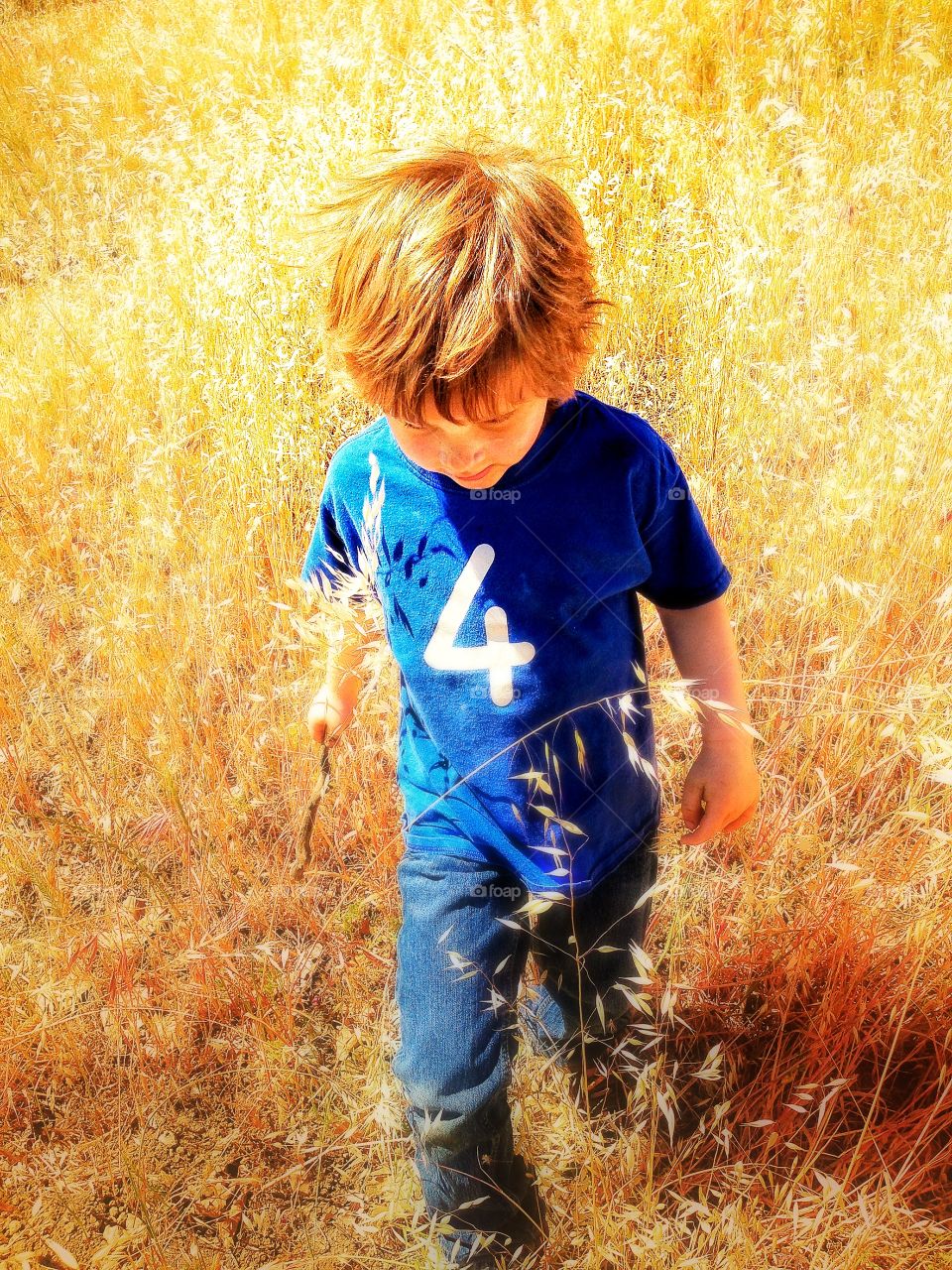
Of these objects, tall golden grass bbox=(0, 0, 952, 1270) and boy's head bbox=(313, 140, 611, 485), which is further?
tall golden grass bbox=(0, 0, 952, 1270)

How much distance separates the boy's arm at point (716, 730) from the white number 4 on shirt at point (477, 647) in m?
0.25

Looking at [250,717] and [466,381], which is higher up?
[466,381]

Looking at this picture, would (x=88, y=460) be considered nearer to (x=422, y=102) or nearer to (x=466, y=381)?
(x=422, y=102)

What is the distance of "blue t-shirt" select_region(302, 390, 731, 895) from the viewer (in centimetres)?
98

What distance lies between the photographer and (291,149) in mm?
2627

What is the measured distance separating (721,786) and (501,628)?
39 cm

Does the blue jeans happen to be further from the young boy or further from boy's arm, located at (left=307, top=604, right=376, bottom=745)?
boy's arm, located at (left=307, top=604, right=376, bottom=745)

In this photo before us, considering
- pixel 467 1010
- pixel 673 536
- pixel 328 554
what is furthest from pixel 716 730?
pixel 328 554

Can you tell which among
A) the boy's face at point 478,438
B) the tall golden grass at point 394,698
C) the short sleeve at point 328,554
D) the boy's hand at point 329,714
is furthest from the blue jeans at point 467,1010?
the boy's face at point 478,438

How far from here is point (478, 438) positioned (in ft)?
2.85

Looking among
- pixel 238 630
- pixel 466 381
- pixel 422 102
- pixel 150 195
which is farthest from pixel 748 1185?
pixel 150 195

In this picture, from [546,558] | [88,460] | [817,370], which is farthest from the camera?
[88,460]

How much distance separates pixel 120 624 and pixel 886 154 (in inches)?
105

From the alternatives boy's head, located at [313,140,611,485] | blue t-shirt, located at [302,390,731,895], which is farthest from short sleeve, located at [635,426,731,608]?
boy's head, located at [313,140,611,485]
